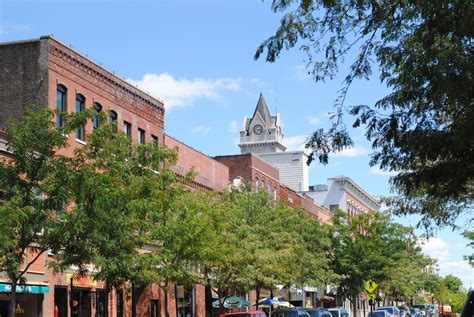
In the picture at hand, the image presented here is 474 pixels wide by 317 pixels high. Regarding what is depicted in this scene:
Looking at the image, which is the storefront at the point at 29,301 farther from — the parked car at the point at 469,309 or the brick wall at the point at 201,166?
the parked car at the point at 469,309

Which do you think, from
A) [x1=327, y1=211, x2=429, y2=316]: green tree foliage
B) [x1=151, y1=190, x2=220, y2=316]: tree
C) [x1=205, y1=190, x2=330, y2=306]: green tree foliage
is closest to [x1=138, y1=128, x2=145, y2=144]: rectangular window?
[x1=205, y1=190, x2=330, y2=306]: green tree foliage

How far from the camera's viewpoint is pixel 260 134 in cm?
15275

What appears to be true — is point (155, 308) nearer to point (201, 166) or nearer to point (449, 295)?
point (201, 166)

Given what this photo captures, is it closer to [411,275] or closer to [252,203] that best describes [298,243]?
[252,203]

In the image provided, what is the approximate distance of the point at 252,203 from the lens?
1681 inches

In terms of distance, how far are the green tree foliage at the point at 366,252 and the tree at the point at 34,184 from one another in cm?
3785

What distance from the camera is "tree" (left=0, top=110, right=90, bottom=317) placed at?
21.3 m

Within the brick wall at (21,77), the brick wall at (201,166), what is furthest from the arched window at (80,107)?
the brick wall at (201,166)

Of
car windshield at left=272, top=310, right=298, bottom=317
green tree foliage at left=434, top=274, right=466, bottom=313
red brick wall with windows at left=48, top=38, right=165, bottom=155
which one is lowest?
green tree foliage at left=434, top=274, right=466, bottom=313

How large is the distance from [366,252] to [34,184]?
3999 centimetres

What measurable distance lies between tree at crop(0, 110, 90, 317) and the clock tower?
423ft

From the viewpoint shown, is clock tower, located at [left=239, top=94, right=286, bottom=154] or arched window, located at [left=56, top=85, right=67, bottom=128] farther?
clock tower, located at [left=239, top=94, right=286, bottom=154]

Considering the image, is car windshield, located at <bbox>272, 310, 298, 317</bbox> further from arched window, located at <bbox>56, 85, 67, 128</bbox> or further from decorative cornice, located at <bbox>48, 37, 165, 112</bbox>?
decorative cornice, located at <bbox>48, 37, 165, 112</bbox>

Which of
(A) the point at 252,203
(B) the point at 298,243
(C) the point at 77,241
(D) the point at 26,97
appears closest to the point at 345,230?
(B) the point at 298,243
